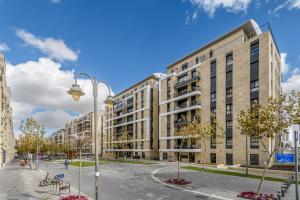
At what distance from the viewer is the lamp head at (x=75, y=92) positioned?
9586mm

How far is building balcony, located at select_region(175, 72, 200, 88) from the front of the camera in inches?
2019

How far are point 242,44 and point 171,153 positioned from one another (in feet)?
96.1

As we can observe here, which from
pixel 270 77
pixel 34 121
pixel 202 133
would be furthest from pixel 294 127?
pixel 34 121

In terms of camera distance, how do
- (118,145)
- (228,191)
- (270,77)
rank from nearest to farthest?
(228,191)
(270,77)
(118,145)

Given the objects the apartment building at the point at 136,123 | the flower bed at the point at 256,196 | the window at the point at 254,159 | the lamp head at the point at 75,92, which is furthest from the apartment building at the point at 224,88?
the lamp head at the point at 75,92

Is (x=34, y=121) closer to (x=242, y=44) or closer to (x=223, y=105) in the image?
(x=223, y=105)

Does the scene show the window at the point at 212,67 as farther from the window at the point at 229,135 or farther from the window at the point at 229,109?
the window at the point at 229,135

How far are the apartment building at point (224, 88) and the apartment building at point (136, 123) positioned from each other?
7.33 metres

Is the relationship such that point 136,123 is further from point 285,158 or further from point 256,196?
point 256,196

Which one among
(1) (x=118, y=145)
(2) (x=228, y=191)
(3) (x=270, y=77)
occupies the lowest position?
(1) (x=118, y=145)

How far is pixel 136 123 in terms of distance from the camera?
239ft

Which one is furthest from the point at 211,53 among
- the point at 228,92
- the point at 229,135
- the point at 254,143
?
the point at 254,143

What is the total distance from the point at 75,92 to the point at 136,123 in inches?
2502

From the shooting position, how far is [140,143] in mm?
69500
